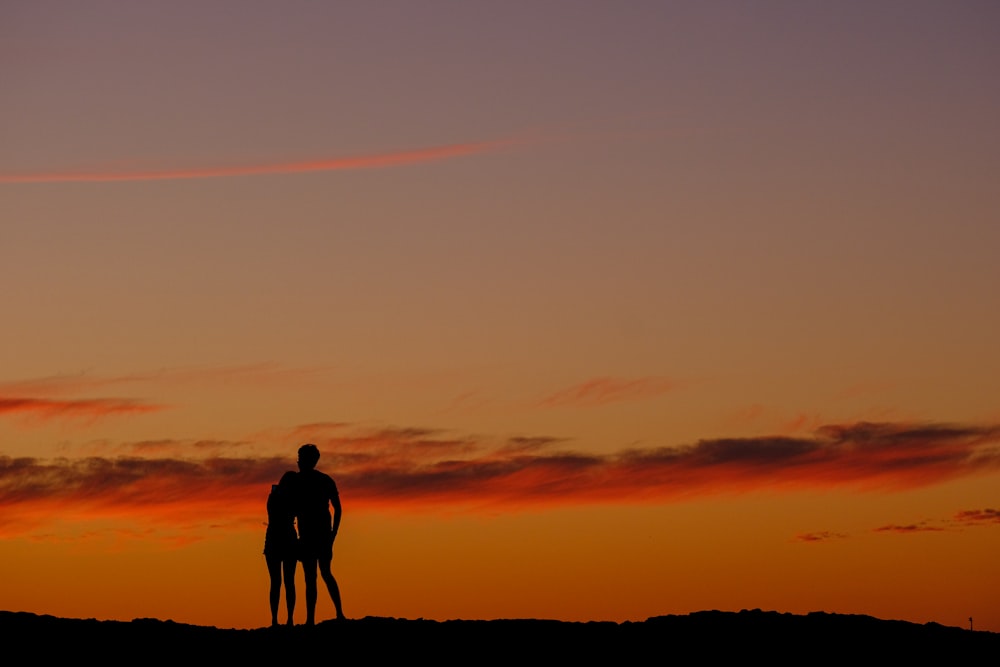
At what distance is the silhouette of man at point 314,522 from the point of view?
2409cm

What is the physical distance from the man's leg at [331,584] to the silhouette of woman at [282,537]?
1.31 ft

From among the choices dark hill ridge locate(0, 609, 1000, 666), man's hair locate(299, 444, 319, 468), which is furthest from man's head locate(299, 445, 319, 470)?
dark hill ridge locate(0, 609, 1000, 666)

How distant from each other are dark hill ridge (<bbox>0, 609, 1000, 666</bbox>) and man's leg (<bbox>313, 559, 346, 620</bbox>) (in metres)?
0.73

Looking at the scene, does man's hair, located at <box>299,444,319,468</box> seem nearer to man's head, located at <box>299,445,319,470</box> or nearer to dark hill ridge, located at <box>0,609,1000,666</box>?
man's head, located at <box>299,445,319,470</box>

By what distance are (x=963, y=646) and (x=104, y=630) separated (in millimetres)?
12350

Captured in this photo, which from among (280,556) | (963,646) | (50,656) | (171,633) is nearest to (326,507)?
(280,556)

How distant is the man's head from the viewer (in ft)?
77.9

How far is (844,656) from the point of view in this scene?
23.1 meters

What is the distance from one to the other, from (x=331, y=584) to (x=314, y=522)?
103 centimetres

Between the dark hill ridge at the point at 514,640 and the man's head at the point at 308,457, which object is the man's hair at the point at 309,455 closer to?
the man's head at the point at 308,457

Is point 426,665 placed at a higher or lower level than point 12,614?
lower

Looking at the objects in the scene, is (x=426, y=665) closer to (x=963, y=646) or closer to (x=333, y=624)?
(x=333, y=624)

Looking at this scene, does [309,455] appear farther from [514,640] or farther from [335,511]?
[514,640]

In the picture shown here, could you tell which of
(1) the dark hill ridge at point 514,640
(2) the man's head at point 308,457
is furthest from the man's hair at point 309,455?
(1) the dark hill ridge at point 514,640
